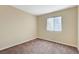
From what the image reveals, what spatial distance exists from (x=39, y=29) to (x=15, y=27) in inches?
64.0

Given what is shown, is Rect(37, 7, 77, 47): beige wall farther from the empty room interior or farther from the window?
the window

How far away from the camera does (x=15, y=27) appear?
3318 mm

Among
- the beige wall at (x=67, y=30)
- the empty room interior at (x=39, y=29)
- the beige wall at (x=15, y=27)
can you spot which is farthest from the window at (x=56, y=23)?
the beige wall at (x=15, y=27)

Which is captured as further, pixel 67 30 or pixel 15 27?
pixel 15 27

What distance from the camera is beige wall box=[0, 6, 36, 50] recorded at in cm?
278

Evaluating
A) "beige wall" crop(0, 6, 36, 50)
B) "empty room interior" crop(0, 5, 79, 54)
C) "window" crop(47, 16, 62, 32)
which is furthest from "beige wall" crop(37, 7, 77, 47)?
"beige wall" crop(0, 6, 36, 50)

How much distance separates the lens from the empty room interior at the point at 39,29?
2730 millimetres

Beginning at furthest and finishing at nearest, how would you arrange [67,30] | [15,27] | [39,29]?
[39,29]
[15,27]
[67,30]

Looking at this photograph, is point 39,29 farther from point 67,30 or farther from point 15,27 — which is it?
point 67,30

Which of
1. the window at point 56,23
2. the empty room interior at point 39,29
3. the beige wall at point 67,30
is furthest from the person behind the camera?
the window at point 56,23

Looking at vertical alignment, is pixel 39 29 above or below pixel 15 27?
below

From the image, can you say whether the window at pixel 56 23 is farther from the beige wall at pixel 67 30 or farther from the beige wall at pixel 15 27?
the beige wall at pixel 15 27

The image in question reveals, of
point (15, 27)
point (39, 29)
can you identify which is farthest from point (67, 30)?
point (15, 27)
